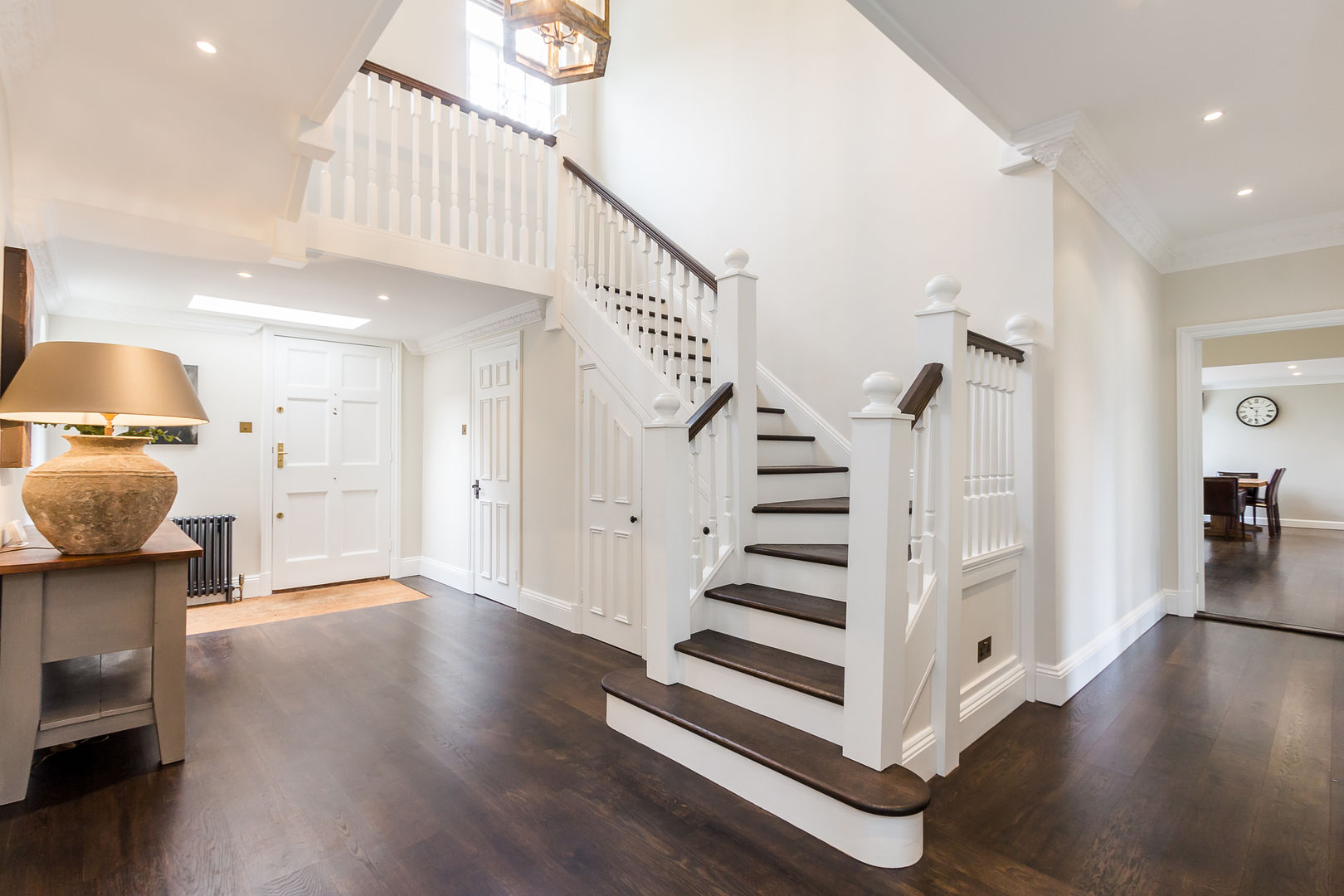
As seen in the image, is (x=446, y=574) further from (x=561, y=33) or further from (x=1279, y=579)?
(x=1279, y=579)

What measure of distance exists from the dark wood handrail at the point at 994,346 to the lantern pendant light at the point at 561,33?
8.14 feet

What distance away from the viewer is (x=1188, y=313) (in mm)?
4223

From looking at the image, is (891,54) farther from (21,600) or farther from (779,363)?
(21,600)

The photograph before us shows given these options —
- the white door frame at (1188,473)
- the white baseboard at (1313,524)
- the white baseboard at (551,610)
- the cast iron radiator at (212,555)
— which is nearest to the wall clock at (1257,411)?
the white baseboard at (1313,524)

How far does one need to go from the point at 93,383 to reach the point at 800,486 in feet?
9.90

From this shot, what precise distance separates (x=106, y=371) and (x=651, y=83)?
186 inches

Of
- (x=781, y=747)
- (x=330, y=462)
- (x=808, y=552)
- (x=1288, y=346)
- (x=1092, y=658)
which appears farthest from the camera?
(x=1288, y=346)

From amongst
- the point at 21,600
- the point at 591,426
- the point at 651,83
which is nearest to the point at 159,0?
the point at 21,600

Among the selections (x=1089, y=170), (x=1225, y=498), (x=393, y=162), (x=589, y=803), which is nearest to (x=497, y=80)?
(x=393, y=162)

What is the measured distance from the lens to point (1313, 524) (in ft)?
30.9

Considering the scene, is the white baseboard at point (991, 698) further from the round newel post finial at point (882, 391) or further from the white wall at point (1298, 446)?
the white wall at point (1298, 446)

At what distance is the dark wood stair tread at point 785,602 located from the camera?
Answer: 226cm

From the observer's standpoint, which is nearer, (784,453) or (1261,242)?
(784,453)

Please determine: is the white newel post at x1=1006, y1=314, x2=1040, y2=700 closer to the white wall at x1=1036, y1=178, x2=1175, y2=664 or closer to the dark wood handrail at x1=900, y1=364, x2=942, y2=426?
the white wall at x1=1036, y1=178, x2=1175, y2=664
